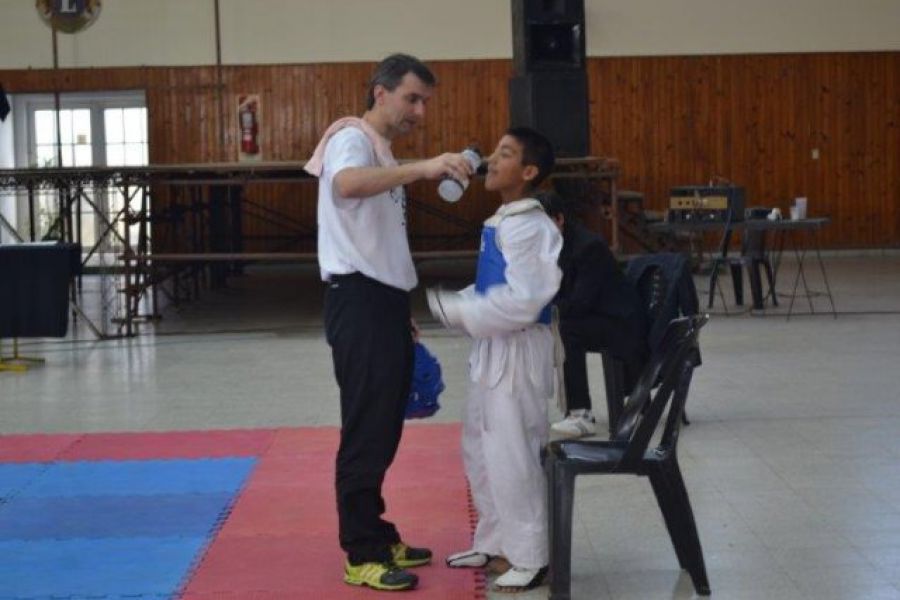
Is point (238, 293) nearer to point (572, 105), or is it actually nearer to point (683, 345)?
point (572, 105)

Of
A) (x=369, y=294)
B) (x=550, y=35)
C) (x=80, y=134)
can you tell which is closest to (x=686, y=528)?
(x=369, y=294)

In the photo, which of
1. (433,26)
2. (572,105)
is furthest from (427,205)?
(572,105)

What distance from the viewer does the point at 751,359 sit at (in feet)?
31.4

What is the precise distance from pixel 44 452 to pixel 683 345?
11.9 ft

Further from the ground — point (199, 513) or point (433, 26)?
point (433, 26)

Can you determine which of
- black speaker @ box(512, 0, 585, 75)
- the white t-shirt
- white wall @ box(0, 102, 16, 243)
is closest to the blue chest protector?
the white t-shirt

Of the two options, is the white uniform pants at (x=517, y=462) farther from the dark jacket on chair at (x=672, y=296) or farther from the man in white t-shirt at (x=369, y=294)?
the dark jacket on chair at (x=672, y=296)

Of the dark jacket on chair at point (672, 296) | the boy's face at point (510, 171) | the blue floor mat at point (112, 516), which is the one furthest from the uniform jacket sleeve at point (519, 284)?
the dark jacket on chair at point (672, 296)

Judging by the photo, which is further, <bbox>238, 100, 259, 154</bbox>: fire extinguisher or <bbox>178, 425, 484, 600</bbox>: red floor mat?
<bbox>238, 100, 259, 154</bbox>: fire extinguisher

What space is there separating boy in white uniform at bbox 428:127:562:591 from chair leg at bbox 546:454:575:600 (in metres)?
0.12

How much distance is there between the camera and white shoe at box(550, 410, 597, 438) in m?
7.01

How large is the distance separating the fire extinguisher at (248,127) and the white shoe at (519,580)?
40.9 feet

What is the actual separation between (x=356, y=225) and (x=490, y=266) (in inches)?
17.1

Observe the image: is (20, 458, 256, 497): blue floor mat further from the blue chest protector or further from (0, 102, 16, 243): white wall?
(0, 102, 16, 243): white wall
